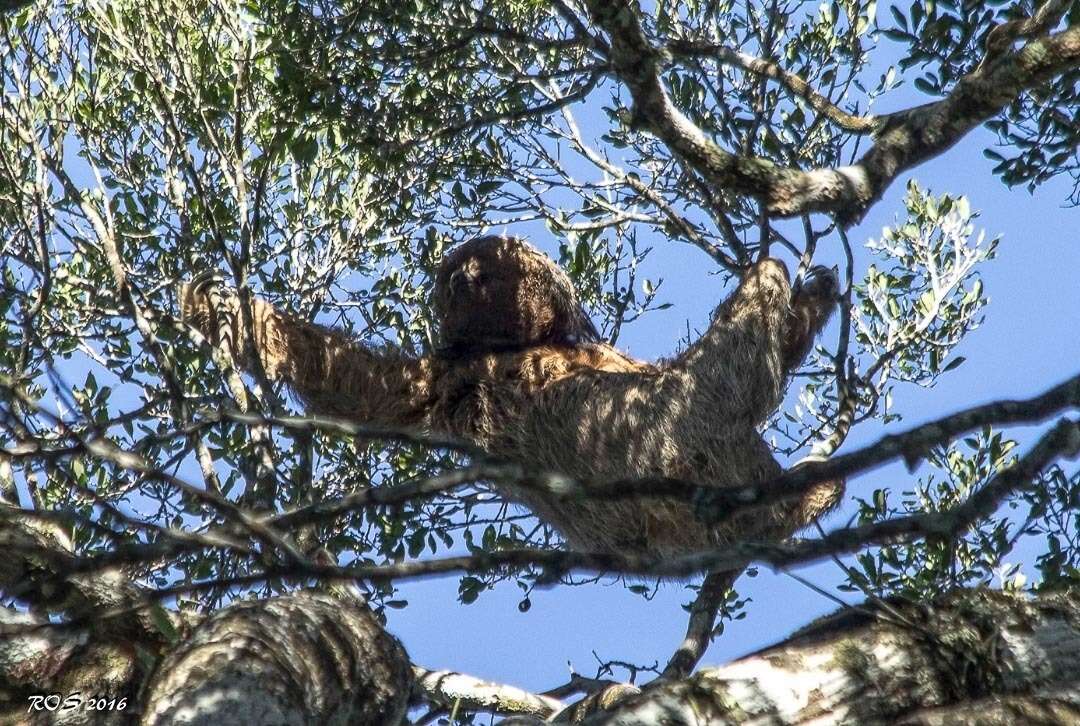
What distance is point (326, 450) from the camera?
29.1 ft

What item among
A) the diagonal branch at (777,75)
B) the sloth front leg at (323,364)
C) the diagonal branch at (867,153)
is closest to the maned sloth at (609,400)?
the sloth front leg at (323,364)

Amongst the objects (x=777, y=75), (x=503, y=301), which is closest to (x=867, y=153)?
(x=777, y=75)

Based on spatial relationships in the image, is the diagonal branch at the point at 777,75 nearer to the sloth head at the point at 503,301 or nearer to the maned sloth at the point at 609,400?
the maned sloth at the point at 609,400

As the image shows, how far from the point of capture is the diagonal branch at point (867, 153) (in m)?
5.32

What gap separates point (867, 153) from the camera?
219 inches

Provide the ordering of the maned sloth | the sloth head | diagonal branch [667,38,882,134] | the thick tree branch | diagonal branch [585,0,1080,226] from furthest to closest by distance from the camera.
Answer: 1. the sloth head
2. the maned sloth
3. diagonal branch [667,38,882,134]
4. diagonal branch [585,0,1080,226]
5. the thick tree branch

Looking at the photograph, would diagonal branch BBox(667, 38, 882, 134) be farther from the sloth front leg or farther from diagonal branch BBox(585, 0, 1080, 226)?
the sloth front leg

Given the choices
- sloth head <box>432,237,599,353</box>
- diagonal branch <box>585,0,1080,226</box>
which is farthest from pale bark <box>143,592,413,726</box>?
sloth head <box>432,237,599,353</box>

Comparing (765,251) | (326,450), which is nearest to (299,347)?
(326,450)

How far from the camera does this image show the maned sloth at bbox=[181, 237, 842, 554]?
26.3 feet

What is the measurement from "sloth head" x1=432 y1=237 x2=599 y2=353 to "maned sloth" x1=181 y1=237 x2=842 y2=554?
0.37m

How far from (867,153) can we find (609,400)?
3237mm

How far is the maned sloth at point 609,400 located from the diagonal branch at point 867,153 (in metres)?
2.61

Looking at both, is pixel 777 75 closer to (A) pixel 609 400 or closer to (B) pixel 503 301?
(A) pixel 609 400
